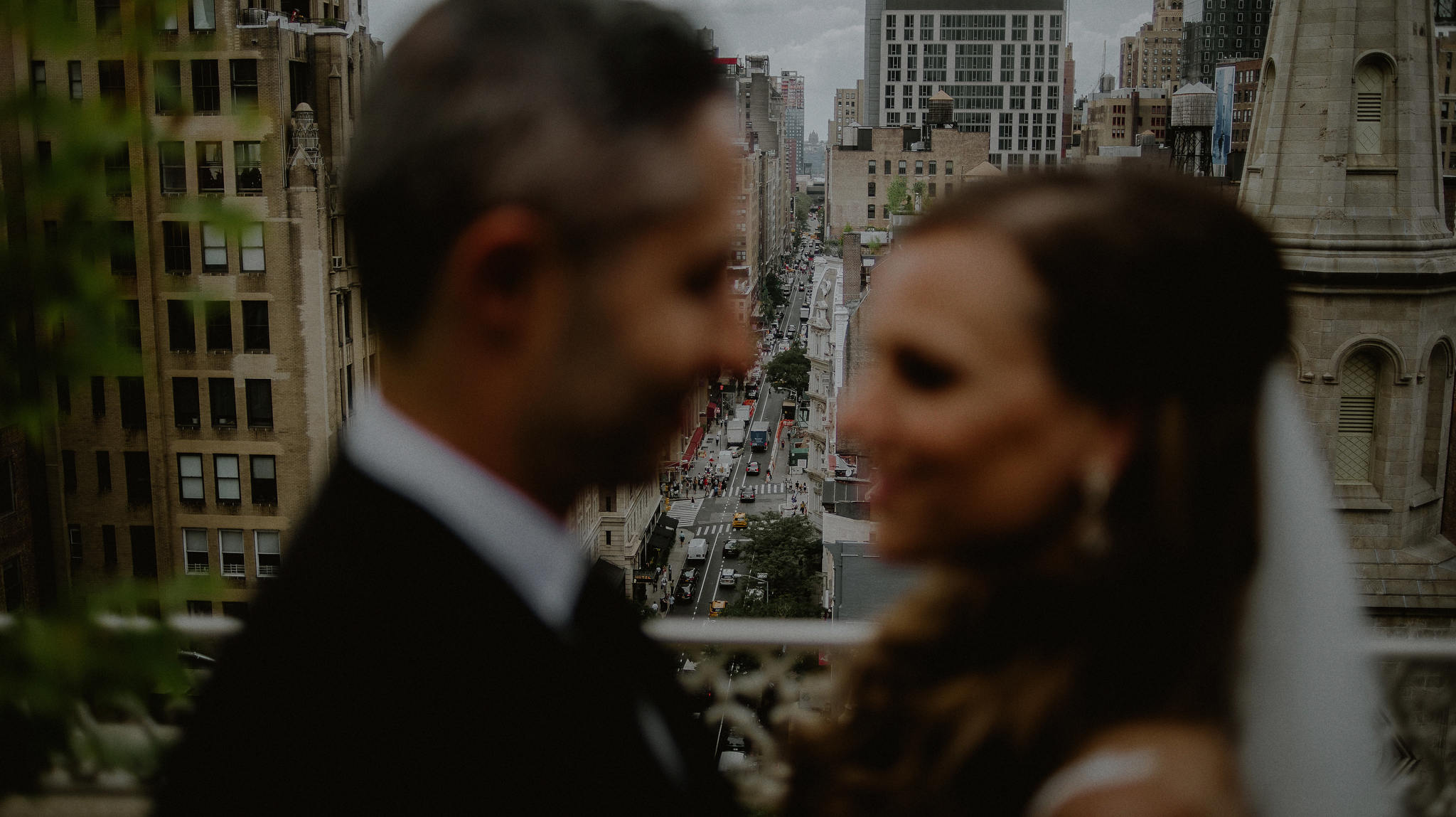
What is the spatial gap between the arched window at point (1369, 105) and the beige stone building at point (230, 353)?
21.6 metres

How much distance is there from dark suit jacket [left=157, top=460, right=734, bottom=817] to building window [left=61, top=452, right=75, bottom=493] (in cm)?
3148

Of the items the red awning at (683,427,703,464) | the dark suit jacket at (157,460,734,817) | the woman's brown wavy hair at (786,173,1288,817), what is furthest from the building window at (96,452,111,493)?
the red awning at (683,427,703,464)

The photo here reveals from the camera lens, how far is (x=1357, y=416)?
1332cm

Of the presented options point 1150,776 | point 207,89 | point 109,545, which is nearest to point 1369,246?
point 1150,776

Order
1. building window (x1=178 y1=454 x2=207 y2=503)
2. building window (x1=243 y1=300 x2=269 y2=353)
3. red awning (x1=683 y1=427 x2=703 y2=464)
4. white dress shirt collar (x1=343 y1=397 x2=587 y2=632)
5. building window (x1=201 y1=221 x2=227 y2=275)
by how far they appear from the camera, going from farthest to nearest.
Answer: red awning (x1=683 y1=427 x2=703 y2=464)
building window (x1=178 y1=454 x2=207 y2=503)
building window (x1=243 y1=300 x2=269 y2=353)
building window (x1=201 y1=221 x2=227 y2=275)
white dress shirt collar (x1=343 y1=397 x2=587 y2=632)

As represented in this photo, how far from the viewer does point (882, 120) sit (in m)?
160

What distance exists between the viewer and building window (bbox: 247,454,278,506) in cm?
2905

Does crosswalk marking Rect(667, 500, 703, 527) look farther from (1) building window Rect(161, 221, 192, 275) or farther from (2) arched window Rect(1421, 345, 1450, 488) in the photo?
(2) arched window Rect(1421, 345, 1450, 488)

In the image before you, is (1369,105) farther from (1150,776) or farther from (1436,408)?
(1150,776)

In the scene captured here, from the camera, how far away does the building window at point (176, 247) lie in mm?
27859

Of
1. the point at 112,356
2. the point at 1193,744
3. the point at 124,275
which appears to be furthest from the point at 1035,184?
the point at 124,275

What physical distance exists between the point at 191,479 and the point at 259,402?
2.65 meters

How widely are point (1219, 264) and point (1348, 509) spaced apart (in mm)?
13380

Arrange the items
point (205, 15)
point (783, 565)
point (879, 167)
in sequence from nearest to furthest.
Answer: point (205, 15) < point (783, 565) < point (879, 167)
